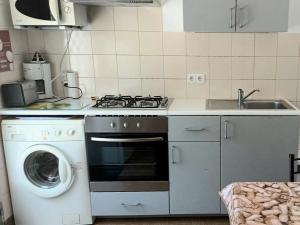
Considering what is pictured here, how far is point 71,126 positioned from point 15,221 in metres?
0.95

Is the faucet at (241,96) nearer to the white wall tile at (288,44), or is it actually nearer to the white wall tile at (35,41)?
the white wall tile at (288,44)

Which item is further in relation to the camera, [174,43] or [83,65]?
[83,65]

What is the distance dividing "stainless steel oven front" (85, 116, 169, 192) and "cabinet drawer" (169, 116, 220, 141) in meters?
0.06

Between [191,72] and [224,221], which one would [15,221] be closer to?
[224,221]

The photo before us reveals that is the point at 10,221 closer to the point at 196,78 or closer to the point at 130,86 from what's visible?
the point at 130,86

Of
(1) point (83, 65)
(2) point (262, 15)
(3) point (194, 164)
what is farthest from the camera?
(1) point (83, 65)

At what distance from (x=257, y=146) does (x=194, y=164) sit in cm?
49

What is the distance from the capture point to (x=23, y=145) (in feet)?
8.26

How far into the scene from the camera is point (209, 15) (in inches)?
96.0

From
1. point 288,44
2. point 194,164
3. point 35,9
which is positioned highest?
point 35,9

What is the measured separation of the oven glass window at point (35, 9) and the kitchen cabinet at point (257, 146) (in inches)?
61.5

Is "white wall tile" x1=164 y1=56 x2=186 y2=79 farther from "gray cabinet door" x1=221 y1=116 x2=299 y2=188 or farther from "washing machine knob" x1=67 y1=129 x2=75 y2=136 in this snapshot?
"washing machine knob" x1=67 y1=129 x2=75 y2=136

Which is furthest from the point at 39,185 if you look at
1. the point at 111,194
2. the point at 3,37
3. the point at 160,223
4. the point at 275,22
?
the point at 275,22

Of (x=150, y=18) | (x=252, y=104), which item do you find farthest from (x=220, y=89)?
(x=150, y=18)
